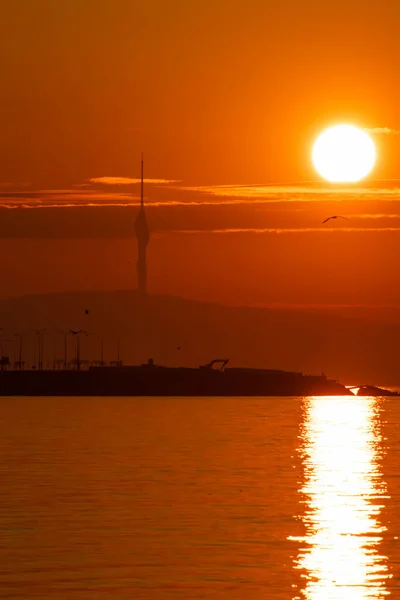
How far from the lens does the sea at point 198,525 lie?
52.7m

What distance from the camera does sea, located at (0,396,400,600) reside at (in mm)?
52688


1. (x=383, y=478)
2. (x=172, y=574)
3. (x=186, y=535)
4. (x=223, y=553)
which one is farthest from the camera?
(x=383, y=478)

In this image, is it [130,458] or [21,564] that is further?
[130,458]

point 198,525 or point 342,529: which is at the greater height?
point 198,525

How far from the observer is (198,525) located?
2724 inches

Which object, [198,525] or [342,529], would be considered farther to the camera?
[198,525]

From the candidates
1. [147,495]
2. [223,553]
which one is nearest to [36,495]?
[147,495]

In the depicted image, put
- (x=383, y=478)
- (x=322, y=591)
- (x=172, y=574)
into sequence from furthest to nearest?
(x=383, y=478) → (x=172, y=574) → (x=322, y=591)

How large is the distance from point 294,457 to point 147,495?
40343 millimetres

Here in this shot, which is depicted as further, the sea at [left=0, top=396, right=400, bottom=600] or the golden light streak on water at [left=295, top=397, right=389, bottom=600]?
the sea at [left=0, top=396, right=400, bottom=600]

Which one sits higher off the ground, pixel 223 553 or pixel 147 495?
pixel 147 495

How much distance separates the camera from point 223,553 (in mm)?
59938

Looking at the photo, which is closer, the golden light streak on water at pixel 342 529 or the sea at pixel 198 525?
the golden light streak on water at pixel 342 529

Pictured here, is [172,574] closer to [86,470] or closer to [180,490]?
[180,490]
